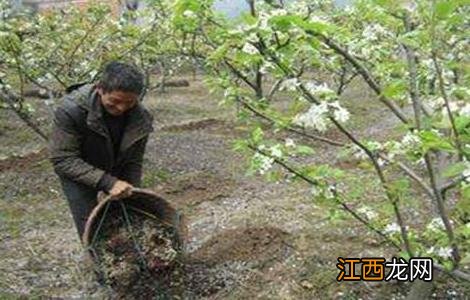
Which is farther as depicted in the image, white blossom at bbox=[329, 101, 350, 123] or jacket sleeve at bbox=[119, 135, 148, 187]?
jacket sleeve at bbox=[119, 135, 148, 187]

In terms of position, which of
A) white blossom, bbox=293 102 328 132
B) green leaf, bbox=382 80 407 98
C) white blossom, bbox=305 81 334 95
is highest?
green leaf, bbox=382 80 407 98

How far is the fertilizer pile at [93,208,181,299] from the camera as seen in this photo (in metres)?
5.29

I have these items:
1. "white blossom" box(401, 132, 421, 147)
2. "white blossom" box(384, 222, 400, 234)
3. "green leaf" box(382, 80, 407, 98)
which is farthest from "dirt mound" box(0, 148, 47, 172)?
"green leaf" box(382, 80, 407, 98)

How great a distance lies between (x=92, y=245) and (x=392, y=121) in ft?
29.1

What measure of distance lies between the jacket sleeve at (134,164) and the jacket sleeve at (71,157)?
360mm

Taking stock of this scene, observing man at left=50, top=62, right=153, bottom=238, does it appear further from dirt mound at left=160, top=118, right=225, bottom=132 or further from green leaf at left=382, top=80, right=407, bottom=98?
dirt mound at left=160, top=118, right=225, bottom=132

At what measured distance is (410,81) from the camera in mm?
3467

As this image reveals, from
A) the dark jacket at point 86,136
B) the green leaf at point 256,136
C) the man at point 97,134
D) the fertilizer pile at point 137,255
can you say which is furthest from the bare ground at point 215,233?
the dark jacket at point 86,136

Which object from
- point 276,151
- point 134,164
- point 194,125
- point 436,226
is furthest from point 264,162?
point 194,125

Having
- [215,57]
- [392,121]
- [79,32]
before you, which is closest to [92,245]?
[215,57]

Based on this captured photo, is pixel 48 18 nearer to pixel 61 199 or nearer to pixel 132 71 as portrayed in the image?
pixel 61 199

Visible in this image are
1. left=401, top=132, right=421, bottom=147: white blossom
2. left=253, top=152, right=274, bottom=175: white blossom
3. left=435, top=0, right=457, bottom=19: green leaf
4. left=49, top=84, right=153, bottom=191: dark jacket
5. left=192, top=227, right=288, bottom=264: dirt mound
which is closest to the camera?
left=435, top=0, right=457, bottom=19: green leaf

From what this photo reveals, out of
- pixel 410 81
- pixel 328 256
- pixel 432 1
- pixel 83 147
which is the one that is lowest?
pixel 328 256

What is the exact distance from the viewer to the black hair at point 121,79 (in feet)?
14.6
